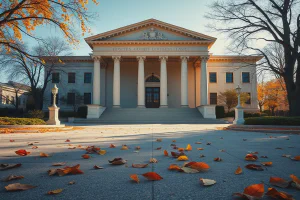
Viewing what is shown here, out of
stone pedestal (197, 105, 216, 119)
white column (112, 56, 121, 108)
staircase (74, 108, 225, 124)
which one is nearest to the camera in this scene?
staircase (74, 108, 225, 124)

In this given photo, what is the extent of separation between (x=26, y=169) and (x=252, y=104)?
3992cm

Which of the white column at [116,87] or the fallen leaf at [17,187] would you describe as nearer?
the fallen leaf at [17,187]

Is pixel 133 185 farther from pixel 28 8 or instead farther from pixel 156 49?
pixel 156 49

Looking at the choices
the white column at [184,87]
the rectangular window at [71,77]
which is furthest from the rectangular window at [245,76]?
the rectangular window at [71,77]

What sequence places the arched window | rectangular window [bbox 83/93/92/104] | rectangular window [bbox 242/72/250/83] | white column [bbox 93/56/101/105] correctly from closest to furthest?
white column [bbox 93/56/101/105] → the arched window → rectangular window [bbox 83/93/92/104] → rectangular window [bbox 242/72/250/83]

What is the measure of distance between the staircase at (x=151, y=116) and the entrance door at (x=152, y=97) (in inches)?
313

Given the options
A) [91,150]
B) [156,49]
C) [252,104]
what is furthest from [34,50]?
[252,104]

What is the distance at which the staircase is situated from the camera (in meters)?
24.0

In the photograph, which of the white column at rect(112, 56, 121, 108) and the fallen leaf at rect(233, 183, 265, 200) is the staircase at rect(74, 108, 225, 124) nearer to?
the white column at rect(112, 56, 121, 108)

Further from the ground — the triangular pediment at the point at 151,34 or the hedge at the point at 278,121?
the triangular pediment at the point at 151,34

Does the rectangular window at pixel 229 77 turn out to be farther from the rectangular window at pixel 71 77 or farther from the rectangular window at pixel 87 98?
→ the rectangular window at pixel 71 77

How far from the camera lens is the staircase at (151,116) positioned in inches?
945

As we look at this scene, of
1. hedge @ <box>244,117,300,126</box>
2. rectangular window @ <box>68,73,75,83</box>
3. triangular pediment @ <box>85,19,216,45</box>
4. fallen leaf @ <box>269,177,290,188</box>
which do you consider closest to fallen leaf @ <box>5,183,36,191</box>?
fallen leaf @ <box>269,177,290,188</box>

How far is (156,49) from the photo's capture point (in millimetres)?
30969
